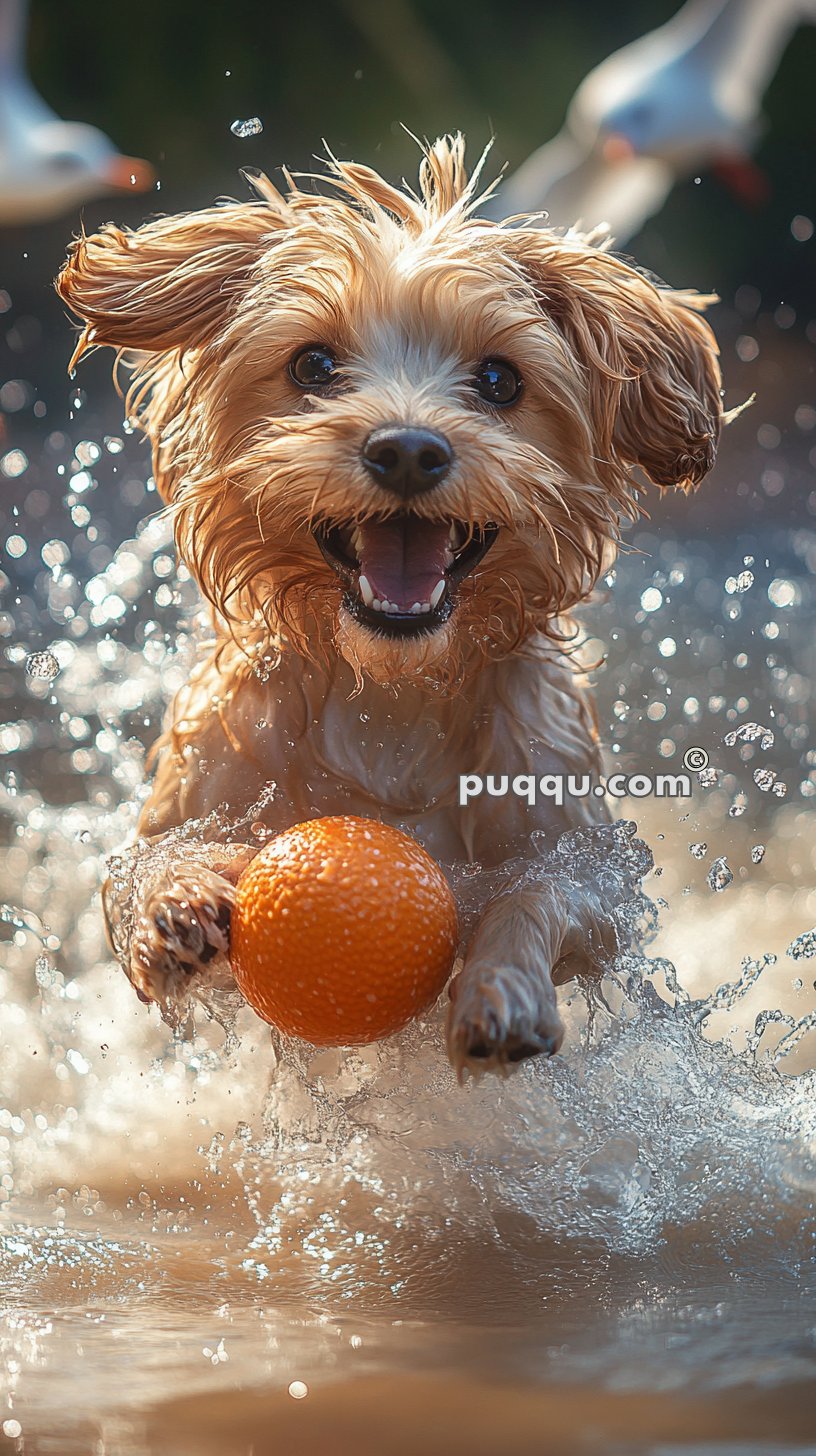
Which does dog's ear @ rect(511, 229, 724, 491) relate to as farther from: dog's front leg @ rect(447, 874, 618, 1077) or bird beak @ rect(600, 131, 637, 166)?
bird beak @ rect(600, 131, 637, 166)

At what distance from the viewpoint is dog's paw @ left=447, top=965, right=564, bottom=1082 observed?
2.30 metres

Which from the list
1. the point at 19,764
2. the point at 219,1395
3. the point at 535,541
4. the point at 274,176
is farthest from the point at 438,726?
the point at 274,176

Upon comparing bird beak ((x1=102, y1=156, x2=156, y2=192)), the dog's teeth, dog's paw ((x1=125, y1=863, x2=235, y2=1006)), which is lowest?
dog's paw ((x1=125, y1=863, x2=235, y2=1006))

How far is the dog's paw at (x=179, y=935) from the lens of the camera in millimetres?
2508

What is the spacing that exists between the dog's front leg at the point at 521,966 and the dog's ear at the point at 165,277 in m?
1.13

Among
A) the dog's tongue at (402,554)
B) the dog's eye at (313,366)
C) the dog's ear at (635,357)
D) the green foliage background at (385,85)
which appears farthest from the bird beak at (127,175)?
the dog's tongue at (402,554)

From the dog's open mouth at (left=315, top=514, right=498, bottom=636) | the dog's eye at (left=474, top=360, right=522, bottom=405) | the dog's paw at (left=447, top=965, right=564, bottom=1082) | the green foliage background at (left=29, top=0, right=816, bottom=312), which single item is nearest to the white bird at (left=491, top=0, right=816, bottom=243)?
the green foliage background at (left=29, top=0, right=816, bottom=312)

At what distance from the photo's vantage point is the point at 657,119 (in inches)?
281

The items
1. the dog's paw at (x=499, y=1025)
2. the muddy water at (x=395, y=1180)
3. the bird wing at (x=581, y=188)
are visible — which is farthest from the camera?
the bird wing at (x=581, y=188)


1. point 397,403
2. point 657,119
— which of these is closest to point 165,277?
point 397,403

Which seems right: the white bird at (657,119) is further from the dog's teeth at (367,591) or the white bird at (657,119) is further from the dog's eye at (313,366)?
the dog's teeth at (367,591)

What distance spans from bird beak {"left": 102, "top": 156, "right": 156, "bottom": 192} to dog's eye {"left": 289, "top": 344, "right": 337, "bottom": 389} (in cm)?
362

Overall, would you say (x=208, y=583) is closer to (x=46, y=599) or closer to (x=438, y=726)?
(x=438, y=726)

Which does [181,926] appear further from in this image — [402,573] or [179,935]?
[402,573]
